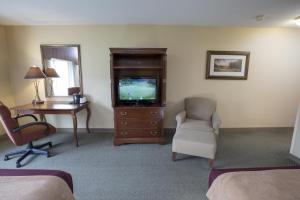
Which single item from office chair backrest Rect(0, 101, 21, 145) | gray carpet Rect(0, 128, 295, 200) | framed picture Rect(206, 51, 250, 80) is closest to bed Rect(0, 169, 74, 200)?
gray carpet Rect(0, 128, 295, 200)

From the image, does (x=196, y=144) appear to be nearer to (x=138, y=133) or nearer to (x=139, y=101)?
(x=138, y=133)

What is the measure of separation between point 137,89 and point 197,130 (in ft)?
4.64

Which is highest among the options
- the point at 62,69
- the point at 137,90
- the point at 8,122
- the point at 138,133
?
the point at 62,69

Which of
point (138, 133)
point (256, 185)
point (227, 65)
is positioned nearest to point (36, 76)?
point (138, 133)

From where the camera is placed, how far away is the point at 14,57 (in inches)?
148

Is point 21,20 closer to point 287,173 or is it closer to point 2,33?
point 2,33

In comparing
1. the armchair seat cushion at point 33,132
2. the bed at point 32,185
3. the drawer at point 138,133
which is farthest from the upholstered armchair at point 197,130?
the armchair seat cushion at point 33,132

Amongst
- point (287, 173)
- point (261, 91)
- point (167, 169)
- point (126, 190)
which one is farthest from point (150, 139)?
point (261, 91)

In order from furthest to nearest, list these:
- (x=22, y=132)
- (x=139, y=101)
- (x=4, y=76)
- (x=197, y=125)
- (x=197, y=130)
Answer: (x=4, y=76), (x=139, y=101), (x=197, y=125), (x=197, y=130), (x=22, y=132)

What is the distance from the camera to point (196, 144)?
266cm

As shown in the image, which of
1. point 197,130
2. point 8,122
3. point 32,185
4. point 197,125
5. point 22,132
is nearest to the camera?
point 32,185

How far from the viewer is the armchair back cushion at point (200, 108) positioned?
3.61 meters

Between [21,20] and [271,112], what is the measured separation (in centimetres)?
569

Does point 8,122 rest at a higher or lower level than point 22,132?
higher
